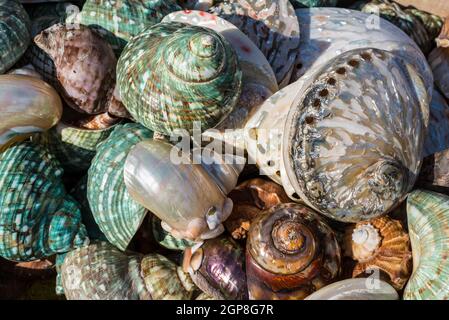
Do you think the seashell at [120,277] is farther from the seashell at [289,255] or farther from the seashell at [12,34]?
the seashell at [12,34]

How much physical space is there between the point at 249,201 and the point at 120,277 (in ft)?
1.96

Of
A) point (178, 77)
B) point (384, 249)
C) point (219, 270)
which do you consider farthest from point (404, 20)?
point (219, 270)

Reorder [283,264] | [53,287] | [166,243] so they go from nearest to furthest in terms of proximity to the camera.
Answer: [283,264] < [166,243] < [53,287]

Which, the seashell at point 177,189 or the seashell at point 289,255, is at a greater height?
the seashell at point 177,189

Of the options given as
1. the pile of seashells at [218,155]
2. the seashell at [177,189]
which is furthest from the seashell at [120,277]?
the seashell at [177,189]

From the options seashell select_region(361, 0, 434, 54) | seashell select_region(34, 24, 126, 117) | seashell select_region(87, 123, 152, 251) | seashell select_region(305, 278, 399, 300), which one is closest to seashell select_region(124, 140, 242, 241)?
seashell select_region(87, 123, 152, 251)

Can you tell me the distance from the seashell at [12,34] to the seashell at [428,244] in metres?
1.68

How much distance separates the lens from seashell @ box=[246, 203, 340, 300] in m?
1.93

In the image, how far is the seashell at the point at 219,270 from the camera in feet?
6.73

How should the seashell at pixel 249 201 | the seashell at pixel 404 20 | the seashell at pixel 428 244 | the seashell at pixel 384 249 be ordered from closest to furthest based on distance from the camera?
the seashell at pixel 428 244, the seashell at pixel 384 249, the seashell at pixel 249 201, the seashell at pixel 404 20

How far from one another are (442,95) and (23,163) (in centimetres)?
188

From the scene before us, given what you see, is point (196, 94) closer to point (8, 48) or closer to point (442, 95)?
point (8, 48)
